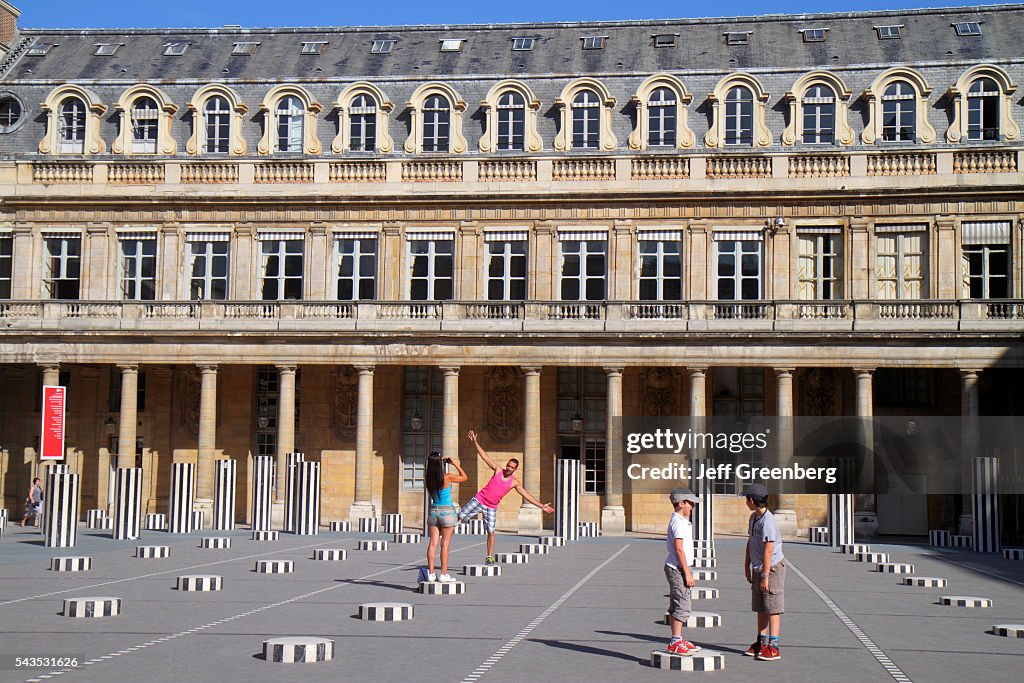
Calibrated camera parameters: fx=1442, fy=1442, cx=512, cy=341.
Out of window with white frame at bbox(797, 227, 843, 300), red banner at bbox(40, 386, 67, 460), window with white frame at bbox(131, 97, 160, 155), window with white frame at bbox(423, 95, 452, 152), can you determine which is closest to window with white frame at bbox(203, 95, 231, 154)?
window with white frame at bbox(131, 97, 160, 155)

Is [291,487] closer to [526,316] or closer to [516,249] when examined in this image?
[526,316]

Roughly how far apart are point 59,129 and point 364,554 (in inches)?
1095

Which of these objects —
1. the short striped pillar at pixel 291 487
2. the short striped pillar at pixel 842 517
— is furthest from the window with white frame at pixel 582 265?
the short striped pillar at pixel 842 517

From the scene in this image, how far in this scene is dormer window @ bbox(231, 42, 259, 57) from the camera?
55.6 metres

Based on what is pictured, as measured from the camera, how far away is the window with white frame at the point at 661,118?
50.8 metres

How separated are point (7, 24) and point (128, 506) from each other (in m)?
27.1

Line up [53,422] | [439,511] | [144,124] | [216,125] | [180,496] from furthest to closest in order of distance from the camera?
[144,124]
[216,125]
[53,422]
[180,496]
[439,511]

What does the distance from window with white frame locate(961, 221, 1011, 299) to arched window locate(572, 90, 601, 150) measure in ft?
42.6

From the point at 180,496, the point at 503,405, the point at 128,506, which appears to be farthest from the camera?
the point at 503,405

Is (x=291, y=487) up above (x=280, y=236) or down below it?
below

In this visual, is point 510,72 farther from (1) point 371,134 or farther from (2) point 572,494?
(2) point 572,494

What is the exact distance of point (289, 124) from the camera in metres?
52.5

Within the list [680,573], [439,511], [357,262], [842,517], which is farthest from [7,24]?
[680,573]

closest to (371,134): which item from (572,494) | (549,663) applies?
(572,494)
